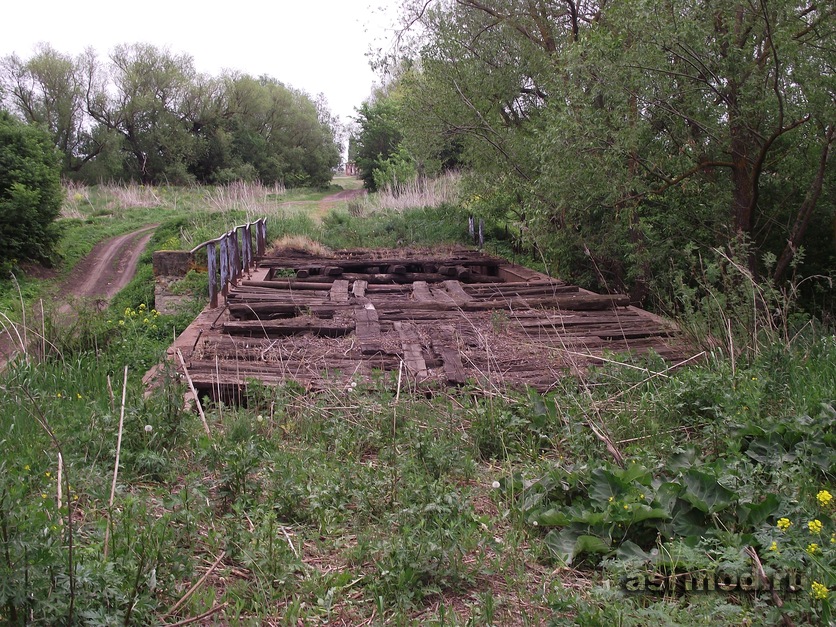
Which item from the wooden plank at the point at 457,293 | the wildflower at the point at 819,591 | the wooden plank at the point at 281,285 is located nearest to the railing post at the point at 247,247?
the wooden plank at the point at 281,285

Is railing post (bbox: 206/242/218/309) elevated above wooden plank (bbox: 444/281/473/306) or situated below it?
above

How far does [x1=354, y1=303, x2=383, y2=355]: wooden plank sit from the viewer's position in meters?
6.70

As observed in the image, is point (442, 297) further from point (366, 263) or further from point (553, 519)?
point (553, 519)

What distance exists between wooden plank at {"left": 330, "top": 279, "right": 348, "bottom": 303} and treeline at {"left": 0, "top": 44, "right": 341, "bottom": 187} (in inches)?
1489

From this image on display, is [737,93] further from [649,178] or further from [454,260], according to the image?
[454,260]

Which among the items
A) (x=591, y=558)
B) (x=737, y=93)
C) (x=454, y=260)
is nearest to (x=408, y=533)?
(x=591, y=558)

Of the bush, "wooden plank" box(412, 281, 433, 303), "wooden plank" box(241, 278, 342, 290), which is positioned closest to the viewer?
"wooden plank" box(412, 281, 433, 303)

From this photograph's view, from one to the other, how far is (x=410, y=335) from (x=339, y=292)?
3.04 metres

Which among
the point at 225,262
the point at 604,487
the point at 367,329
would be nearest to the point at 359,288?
the point at 225,262

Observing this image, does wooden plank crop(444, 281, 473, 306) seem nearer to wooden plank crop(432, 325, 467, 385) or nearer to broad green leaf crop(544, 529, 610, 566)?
wooden plank crop(432, 325, 467, 385)

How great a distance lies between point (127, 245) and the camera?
85.4 feet

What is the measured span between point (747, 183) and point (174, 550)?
813cm

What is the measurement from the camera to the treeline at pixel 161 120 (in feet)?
157

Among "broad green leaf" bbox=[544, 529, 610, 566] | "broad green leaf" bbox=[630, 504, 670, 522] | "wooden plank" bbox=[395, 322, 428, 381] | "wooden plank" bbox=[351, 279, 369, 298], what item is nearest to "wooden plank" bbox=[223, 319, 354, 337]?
"wooden plank" bbox=[395, 322, 428, 381]
